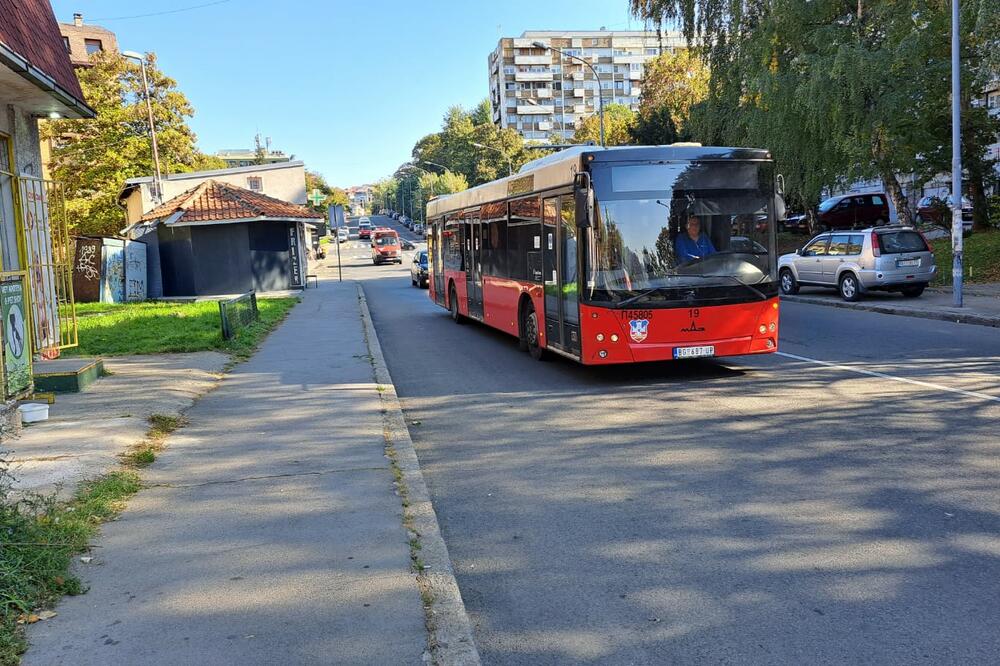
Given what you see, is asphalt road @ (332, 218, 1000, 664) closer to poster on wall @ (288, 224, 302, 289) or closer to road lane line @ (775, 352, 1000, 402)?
road lane line @ (775, 352, 1000, 402)

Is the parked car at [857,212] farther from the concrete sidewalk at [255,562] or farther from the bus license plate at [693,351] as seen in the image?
the concrete sidewalk at [255,562]

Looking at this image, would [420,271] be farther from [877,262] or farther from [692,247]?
[692,247]

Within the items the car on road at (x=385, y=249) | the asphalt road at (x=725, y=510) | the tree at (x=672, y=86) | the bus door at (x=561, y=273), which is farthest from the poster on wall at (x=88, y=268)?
the car on road at (x=385, y=249)

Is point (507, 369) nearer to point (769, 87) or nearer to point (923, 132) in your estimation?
point (769, 87)

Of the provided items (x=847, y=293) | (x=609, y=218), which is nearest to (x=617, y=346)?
(x=609, y=218)

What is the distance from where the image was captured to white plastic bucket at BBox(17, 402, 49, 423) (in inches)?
335

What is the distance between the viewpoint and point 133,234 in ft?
107

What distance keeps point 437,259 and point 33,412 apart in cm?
1316

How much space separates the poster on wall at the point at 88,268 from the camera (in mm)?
29219

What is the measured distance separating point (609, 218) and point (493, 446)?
12.0 ft

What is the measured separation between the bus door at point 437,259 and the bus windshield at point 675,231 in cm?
987

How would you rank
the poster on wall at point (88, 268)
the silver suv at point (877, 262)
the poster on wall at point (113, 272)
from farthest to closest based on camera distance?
the poster on wall at point (113, 272) < the poster on wall at point (88, 268) < the silver suv at point (877, 262)

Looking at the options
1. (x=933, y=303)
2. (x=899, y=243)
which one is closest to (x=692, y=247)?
(x=933, y=303)

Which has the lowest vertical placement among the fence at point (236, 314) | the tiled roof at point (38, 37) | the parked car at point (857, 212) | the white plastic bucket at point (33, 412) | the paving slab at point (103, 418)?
the paving slab at point (103, 418)
